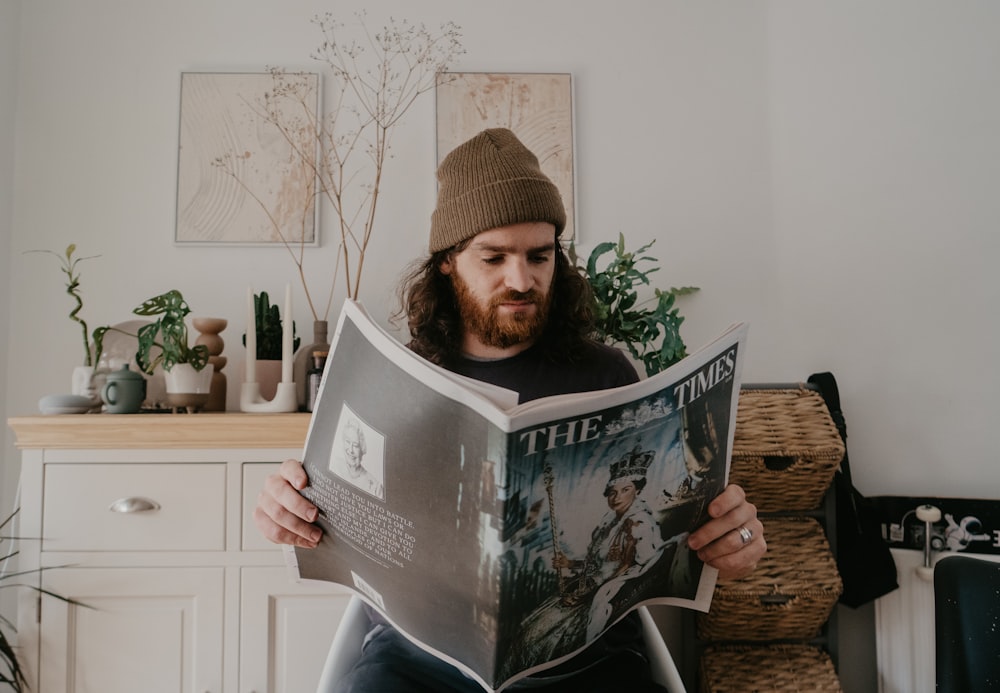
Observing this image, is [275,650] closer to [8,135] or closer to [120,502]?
[120,502]

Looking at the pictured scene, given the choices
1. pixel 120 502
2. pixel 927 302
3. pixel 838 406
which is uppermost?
pixel 927 302

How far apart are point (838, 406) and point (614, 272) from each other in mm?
689

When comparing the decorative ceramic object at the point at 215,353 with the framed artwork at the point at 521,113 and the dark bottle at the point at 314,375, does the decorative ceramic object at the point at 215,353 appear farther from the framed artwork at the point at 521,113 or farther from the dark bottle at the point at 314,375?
the framed artwork at the point at 521,113

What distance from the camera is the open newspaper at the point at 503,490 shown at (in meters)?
0.60

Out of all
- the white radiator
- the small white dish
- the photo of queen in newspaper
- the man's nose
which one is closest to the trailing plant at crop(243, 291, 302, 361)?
the small white dish

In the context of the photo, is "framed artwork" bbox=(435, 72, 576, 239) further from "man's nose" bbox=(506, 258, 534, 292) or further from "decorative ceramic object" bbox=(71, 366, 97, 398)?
"decorative ceramic object" bbox=(71, 366, 97, 398)

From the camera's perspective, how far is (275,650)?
51.7 inches

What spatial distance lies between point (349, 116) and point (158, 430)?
39.3 inches

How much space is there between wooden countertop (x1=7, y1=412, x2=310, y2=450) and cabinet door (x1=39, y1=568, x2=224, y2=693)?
263 mm

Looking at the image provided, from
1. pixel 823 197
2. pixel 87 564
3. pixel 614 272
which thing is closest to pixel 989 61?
pixel 823 197

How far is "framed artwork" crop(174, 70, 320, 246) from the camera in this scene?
1.74 metres

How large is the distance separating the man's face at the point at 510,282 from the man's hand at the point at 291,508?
475mm

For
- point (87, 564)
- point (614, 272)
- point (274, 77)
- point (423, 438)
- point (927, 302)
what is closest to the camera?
point (423, 438)

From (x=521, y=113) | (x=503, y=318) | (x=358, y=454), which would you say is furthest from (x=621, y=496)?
(x=521, y=113)
